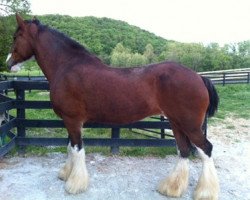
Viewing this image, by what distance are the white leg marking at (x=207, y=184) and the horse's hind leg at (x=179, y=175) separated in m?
0.21

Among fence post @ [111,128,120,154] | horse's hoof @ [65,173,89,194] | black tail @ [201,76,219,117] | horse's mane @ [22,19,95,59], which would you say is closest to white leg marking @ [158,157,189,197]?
black tail @ [201,76,219,117]

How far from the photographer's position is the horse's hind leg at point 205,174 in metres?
3.70

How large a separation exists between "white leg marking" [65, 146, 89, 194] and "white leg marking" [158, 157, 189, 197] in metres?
0.98

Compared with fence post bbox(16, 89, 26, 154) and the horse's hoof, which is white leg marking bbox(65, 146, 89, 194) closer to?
the horse's hoof

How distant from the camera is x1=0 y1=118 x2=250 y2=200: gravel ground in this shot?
12.8 ft

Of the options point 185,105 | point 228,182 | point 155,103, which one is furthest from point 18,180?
point 228,182

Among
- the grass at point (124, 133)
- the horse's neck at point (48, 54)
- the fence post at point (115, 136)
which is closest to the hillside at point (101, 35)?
the grass at point (124, 133)

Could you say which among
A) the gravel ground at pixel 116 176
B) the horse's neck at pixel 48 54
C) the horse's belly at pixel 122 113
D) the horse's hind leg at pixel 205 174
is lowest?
the gravel ground at pixel 116 176

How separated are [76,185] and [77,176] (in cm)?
11

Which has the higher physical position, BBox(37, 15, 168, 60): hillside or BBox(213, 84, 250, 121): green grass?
BBox(37, 15, 168, 60): hillside

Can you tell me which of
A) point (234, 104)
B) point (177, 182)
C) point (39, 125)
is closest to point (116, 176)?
point (177, 182)

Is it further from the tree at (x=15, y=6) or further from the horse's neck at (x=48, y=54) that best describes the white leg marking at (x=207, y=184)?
the tree at (x=15, y=6)

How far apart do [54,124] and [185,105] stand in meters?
2.58

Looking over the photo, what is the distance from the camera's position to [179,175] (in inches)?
156
